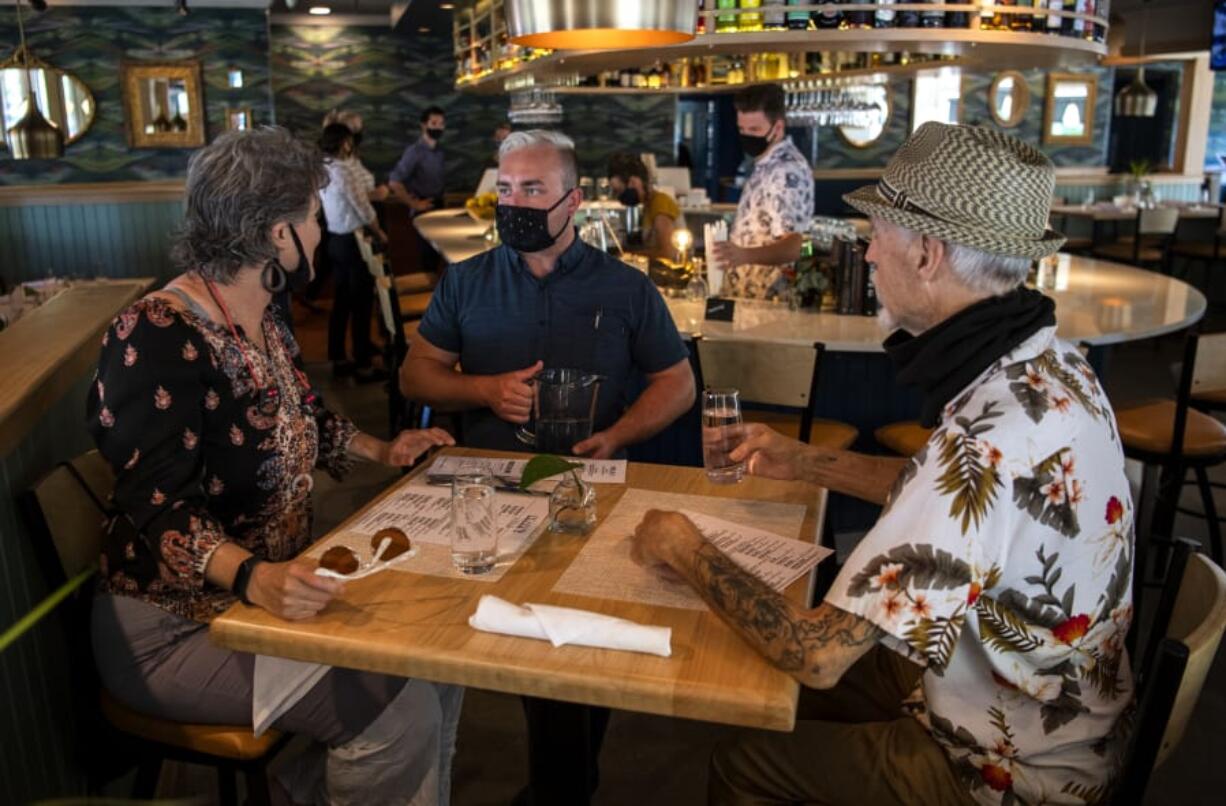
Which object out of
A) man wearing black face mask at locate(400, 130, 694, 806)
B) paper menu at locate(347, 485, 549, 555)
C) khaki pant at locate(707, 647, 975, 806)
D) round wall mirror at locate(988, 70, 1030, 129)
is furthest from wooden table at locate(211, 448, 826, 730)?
round wall mirror at locate(988, 70, 1030, 129)

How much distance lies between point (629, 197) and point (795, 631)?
5.64 m

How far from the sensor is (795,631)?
151 centimetres

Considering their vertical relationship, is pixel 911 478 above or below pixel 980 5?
below

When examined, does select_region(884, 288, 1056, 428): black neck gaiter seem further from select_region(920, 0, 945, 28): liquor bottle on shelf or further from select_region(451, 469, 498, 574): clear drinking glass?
select_region(920, 0, 945, 28): liquor bottle on shelf

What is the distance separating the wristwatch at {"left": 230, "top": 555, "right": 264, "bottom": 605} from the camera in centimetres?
181

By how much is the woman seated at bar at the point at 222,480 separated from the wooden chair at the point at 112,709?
1.2 inches

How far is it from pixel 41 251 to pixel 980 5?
8754mm

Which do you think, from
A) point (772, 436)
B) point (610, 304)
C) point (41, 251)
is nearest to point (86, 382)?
point (610, 304)

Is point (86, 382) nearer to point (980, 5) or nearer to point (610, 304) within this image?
point (610, 304)

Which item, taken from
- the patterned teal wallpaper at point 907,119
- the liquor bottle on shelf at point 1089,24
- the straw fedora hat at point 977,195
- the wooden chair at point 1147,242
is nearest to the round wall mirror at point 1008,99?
the patterned teal wallpaper at point 907,119

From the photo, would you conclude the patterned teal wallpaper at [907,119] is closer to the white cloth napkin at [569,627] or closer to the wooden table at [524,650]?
the wooden table at [524,650]

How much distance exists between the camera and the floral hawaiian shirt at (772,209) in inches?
190

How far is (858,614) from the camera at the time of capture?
1.50 meters

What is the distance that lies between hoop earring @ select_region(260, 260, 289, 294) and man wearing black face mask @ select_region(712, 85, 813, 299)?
2.81 m
